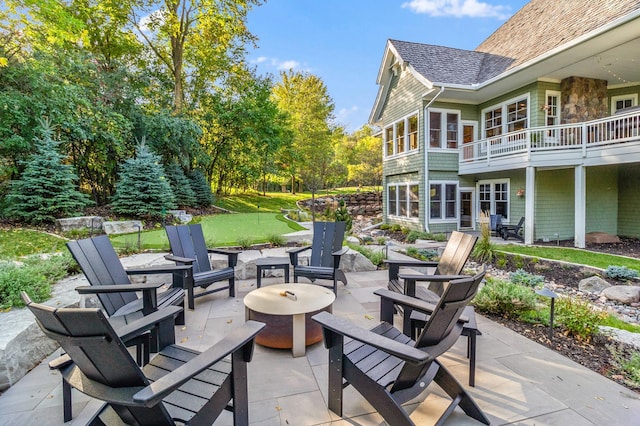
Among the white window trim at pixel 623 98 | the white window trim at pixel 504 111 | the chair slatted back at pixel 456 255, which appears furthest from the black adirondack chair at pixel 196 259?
the white window trim at pixel 623 98

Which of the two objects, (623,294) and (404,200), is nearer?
(623,294)

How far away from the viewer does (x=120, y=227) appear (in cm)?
812

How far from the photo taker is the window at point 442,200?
37.1ft

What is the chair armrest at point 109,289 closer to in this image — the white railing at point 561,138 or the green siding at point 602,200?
the white railing at point 561,138

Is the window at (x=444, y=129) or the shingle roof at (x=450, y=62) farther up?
→ the shingle roof at (x=450, y=62)

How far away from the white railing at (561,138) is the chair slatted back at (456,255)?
23.5 ft

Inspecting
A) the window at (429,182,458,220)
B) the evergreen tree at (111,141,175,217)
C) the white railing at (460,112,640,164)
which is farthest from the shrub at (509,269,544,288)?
the evergreen tree at (111,141,175,217)

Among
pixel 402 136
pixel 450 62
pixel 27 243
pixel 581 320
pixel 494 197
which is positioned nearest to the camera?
pixel 581 320

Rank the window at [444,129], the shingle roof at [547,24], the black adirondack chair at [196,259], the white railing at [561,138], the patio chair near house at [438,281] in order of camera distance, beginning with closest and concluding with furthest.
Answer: the patio chair near house at [438,281] → the black adirondack chair at [196,259] → the shingle roof at [547,24] → the white railing at [561,138] → the window at [444,129]

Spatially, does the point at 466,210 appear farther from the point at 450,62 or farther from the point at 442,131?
the point at 450,62

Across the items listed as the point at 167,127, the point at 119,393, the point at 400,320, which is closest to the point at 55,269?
the point at 119,393

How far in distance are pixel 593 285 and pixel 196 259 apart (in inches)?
274

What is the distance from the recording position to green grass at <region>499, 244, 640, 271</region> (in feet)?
21.6

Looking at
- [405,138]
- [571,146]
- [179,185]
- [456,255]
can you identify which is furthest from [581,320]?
[179,185]
